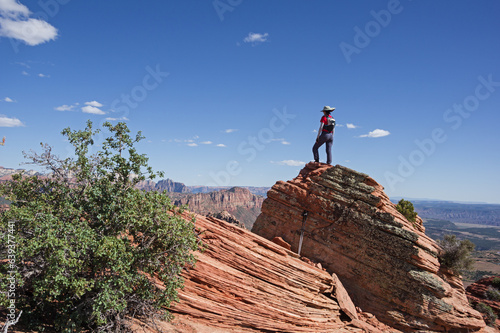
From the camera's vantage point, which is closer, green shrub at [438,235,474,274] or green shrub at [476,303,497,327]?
green shrub at [438,235,474,274]

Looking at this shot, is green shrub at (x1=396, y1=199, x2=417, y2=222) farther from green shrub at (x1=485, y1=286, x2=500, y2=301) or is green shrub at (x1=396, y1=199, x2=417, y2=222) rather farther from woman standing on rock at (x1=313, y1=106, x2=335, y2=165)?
green shrub at (x1=485, y1=286, x2=500, y2=301)

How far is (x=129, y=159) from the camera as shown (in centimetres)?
1437

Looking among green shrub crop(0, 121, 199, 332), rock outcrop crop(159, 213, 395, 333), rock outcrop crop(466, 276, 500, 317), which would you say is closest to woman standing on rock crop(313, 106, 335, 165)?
rock outcrop crop(159, 213, 395, 333)

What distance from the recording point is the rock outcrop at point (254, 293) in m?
17.2

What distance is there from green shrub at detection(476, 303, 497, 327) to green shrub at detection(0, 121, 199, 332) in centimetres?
3678

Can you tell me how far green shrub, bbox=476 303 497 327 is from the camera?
30.8 m

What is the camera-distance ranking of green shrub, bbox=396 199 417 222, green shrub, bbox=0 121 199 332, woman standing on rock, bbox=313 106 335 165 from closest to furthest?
green shrub, bbox=0 121 199 332 < woman standing on rock, bbox=313 106 335 165 < green shrub, bbox=396 199 417 222

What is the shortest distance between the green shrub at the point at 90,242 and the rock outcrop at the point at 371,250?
13510 mm

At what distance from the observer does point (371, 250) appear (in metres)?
22.5

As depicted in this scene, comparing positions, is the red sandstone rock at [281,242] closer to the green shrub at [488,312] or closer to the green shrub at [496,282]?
the green shrub at [488,312]

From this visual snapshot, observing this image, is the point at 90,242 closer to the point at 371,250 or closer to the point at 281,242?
the point at 281,242

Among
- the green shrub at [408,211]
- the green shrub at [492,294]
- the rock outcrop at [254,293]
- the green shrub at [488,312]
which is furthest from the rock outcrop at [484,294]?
the rock outcrop at [254,293]

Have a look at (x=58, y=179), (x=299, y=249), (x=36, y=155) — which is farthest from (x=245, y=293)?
(x=36, y=155)

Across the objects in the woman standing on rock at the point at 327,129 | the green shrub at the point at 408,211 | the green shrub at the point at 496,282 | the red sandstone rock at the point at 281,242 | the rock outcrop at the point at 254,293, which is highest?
the woman standing on rock at the point at 327,129
